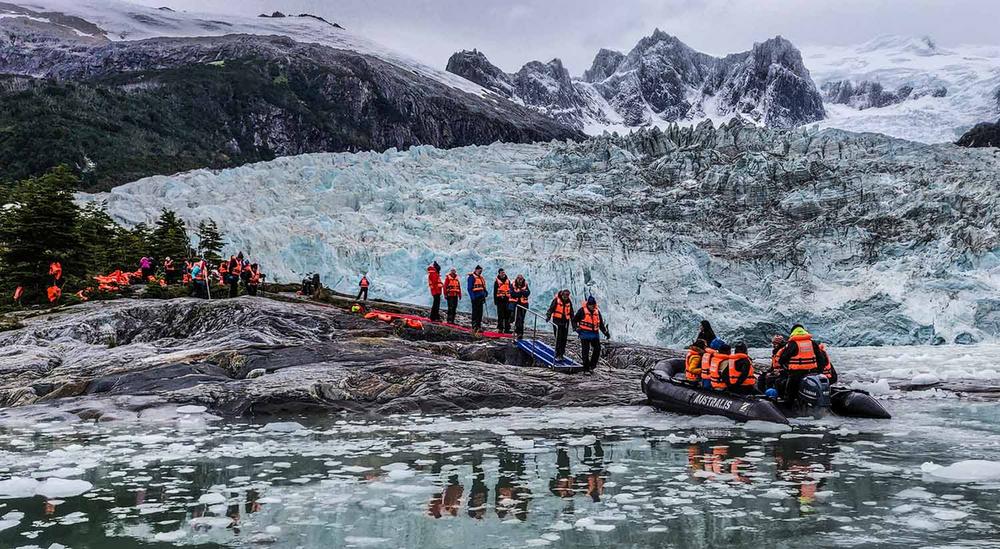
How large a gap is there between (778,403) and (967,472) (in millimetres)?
4518

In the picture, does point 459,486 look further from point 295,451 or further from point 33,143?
Answer: point 33,143

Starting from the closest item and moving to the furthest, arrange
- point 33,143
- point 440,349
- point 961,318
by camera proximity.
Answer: point 440,349 → point 961,318 → point 33,143

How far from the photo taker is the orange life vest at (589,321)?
14.5 metres

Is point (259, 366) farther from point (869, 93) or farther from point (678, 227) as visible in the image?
point (869, 93)

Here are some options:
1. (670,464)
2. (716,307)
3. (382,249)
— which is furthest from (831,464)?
(382,249)

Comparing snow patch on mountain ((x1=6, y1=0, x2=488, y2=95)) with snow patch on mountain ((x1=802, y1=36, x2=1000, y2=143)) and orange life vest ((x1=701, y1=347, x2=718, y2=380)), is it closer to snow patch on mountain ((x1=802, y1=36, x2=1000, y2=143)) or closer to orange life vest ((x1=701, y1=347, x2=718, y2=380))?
snow patch on mountain ((x1=802, y1=36, x2=1000, y2=143))

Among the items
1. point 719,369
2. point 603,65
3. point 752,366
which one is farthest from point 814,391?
point 603,65

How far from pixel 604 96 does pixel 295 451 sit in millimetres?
172422

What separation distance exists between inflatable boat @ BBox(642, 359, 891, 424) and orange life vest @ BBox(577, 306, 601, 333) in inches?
108

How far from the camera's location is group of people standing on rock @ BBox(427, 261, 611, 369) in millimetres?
14694

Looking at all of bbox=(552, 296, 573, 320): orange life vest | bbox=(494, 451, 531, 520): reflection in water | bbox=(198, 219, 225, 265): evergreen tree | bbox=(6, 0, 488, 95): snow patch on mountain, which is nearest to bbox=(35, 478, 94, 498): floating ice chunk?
bbox=(494, 451, 531, 520): reflection in water

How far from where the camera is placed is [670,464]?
8016 mm

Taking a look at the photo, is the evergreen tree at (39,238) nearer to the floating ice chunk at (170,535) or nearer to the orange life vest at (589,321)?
the orange life vest at (589,321)

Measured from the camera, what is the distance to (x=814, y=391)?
11.4m
